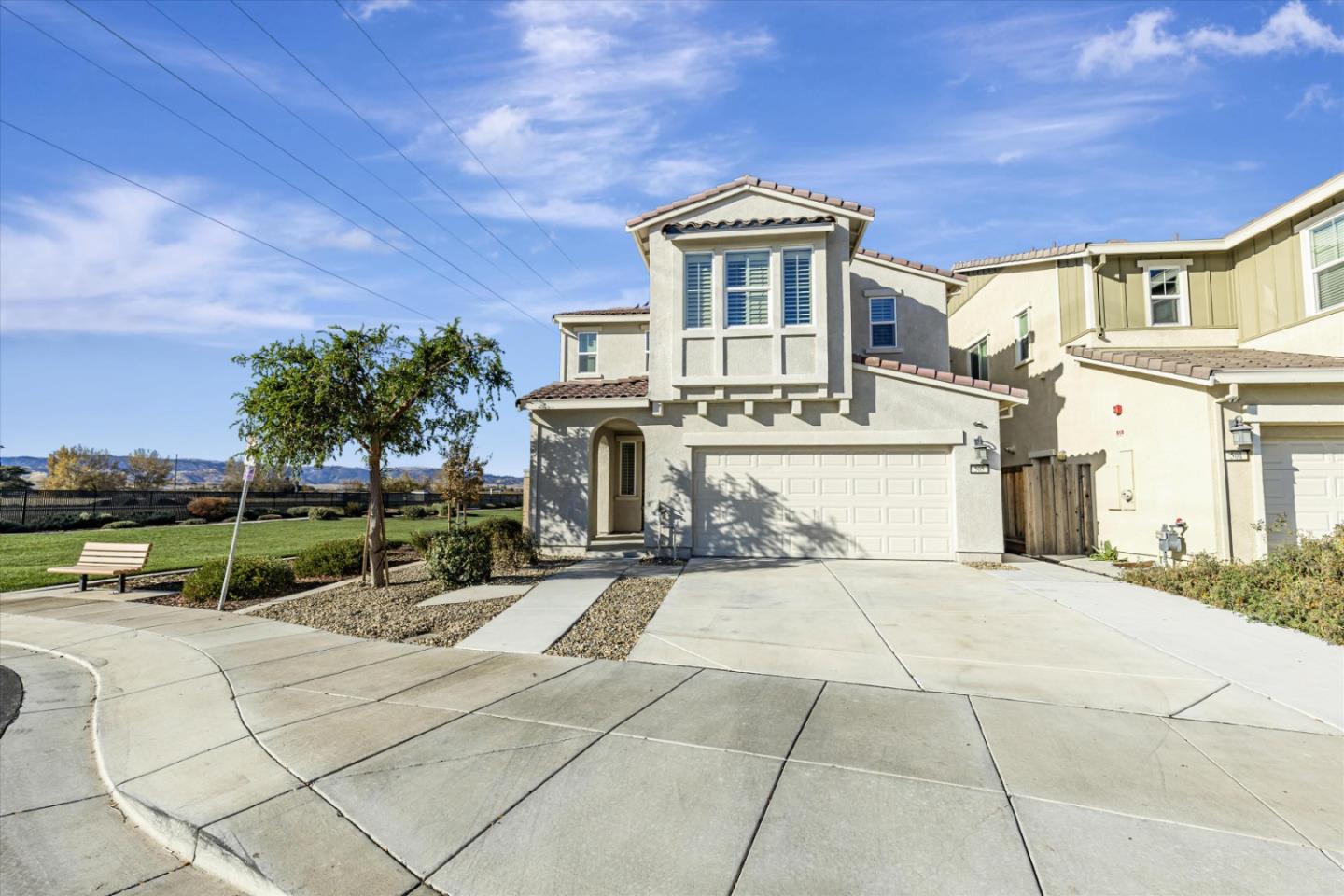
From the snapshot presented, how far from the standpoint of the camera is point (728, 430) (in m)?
12.9

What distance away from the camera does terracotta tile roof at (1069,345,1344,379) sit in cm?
1052

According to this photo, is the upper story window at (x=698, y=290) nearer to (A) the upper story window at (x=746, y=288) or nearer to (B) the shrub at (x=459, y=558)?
(A) the upper story window at (x=746, y=288)

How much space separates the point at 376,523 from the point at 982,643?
9137 millimetres

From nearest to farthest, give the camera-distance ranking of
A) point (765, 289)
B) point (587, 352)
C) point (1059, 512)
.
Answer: point (765, 289), point (1059, 512), point (587, 352)

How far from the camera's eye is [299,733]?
14.4 feet

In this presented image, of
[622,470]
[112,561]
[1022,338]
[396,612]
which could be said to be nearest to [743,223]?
[622,470]

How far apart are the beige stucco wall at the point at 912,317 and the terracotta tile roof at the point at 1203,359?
2854mm

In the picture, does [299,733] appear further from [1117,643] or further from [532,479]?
[532,479]

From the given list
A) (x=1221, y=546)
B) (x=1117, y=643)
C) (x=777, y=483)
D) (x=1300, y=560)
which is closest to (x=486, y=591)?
(x=777, y=483)

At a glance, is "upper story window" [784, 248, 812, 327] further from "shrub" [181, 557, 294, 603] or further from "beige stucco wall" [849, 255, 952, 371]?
"shrub" [181, 557, 294, 603]

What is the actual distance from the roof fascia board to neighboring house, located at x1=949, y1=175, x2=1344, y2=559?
2182 mm

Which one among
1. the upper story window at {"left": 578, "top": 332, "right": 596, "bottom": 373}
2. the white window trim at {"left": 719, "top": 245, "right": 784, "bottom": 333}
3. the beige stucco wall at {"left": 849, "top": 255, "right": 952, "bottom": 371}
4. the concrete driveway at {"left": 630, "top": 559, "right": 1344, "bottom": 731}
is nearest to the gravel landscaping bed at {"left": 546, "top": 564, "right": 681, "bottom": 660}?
the concrete driveway at {"left": 630, "top": 559, "right": 1344, "bottom": 731}

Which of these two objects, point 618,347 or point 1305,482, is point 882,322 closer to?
point 618,347

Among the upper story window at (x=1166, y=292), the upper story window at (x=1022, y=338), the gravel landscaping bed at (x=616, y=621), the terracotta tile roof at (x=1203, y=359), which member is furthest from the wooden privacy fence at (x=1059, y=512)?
the gravel landscaping bed at (x=616, y=621)
